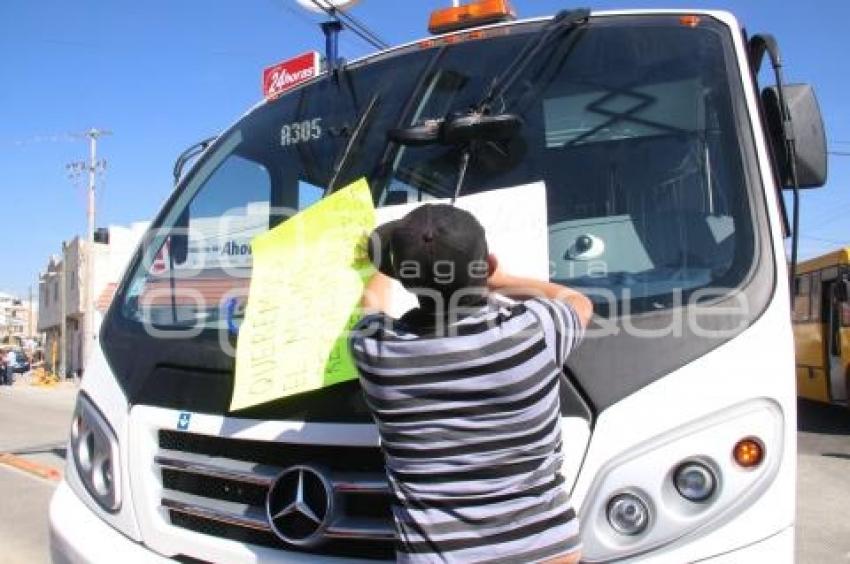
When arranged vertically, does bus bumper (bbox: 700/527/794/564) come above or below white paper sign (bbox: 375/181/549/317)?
below

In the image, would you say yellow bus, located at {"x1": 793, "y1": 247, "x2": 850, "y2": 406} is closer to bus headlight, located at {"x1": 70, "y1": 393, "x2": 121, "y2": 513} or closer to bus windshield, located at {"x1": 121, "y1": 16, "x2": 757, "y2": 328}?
bus windshield, located at {"x1": 121, "y1": 16, "x2": 757, "y2": 328}

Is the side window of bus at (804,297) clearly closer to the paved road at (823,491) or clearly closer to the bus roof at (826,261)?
the bus roof at (826,261)

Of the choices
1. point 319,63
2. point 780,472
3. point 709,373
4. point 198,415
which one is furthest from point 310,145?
point 780,472

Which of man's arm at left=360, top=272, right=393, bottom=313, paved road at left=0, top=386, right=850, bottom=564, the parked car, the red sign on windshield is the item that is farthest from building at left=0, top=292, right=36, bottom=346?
man's arm at left=360, top=272, right=393, bottom=313

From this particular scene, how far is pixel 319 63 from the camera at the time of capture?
12.9 feet

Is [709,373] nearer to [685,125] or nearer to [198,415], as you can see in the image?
[685,125]

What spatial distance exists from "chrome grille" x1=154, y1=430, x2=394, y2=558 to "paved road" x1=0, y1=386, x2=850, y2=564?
3307 millimetres

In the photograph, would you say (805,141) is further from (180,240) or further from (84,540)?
(84,540)

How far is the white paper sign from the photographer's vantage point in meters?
2.40

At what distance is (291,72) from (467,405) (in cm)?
262

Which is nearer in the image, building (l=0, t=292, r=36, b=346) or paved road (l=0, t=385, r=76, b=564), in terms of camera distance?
paved road (l=0, t=385, r=76, b=564)

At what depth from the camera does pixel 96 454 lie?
110 inches

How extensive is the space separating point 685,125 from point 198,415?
1.79m

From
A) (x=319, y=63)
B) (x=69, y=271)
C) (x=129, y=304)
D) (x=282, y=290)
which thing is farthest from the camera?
(x=69, y=271)
